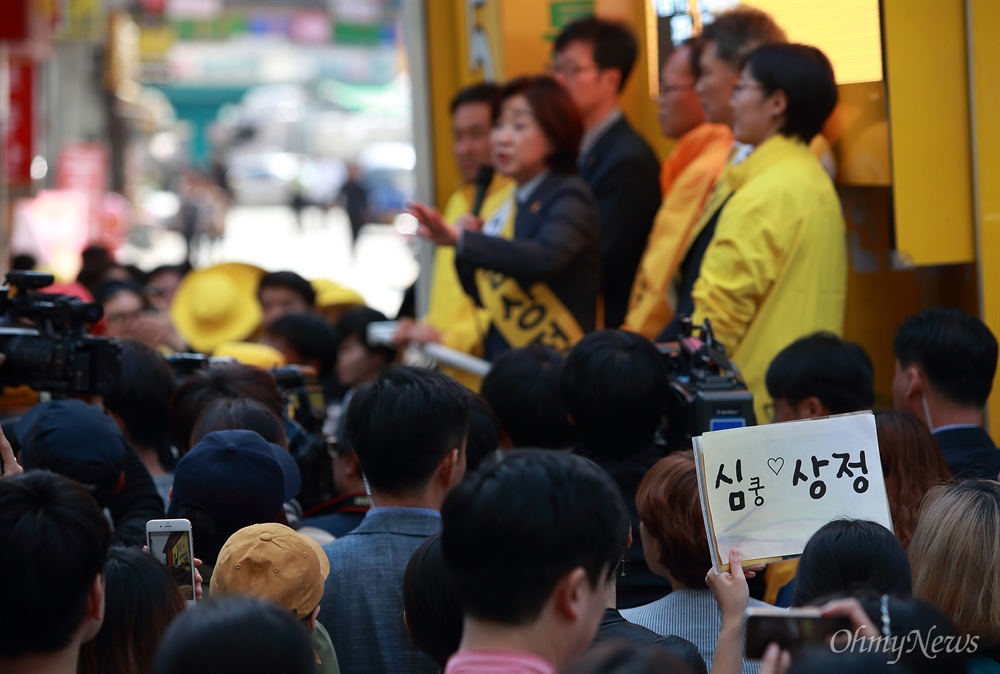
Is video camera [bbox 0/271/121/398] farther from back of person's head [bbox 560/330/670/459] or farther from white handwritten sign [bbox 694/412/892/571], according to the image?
white handwritten sign [bbox 694/412/892/571]

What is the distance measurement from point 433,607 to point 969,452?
1.78 meters

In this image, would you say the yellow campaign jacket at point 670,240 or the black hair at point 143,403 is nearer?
the black hair at point 143,403

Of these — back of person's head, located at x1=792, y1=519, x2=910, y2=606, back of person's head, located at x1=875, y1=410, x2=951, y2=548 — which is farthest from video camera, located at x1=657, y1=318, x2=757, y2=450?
back of person's head, located at x1=792, y1=519, x2=910, y2=606

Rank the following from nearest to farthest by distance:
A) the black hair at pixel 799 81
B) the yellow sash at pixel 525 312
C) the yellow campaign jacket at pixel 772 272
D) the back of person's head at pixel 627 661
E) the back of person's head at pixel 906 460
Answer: the back of person's head at pixel 627 661, the back of person's head at pixel 906 460, the yellow campaign jacket at pixel 772 272, the black hair at pixel 799 81, the yellow sash at pixel 525 312

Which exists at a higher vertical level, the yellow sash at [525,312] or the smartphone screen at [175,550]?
the yellow sash at [525,312]

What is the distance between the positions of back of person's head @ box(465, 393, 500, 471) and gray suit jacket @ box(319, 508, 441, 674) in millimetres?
646

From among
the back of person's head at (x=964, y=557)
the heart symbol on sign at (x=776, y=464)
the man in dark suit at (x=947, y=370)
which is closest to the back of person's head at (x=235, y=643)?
the heart symbol on sign at (x=776, y=464)

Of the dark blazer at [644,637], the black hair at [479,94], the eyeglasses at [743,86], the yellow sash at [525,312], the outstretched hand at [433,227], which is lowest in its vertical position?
the dark blazer at [644,637]

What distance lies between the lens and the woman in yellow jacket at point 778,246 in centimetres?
432

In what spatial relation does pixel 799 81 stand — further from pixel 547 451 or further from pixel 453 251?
pixel 547 451

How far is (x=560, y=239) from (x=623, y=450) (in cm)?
179

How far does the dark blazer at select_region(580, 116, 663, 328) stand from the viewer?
18.9 ft

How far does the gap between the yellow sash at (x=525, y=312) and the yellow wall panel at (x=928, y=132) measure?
4.24 feet

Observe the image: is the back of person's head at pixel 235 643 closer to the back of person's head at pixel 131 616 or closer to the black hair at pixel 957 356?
the back of person's head at pixel 131 616
